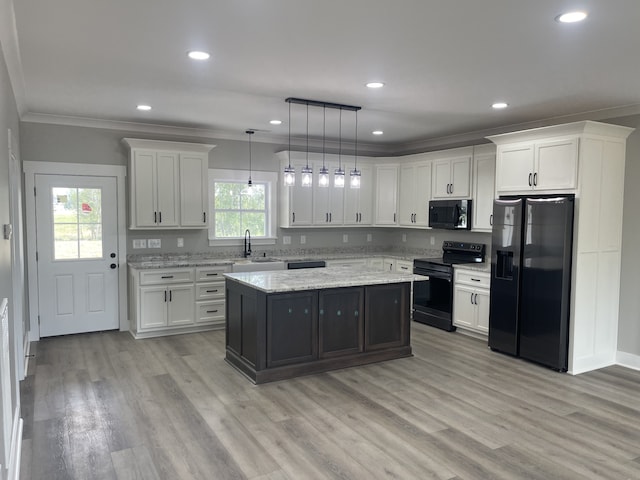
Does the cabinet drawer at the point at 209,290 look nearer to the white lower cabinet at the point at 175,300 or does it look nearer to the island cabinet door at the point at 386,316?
the white lower cabinet at the point at 175,300

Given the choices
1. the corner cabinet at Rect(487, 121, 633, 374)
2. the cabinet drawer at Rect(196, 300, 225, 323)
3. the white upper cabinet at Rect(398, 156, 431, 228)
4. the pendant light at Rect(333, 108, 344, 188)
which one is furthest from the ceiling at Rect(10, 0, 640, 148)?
the cabinet drawer at Rect(196, 300, 225, 323)

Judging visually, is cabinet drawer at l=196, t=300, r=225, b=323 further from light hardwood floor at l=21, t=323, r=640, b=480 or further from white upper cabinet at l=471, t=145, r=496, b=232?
white upper cabinet at l=471, t=145, r=496, b=232

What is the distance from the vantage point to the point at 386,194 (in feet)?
24.1

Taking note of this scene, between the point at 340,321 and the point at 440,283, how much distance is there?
212cm

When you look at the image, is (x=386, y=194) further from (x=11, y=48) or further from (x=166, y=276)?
(x=11, y=48)

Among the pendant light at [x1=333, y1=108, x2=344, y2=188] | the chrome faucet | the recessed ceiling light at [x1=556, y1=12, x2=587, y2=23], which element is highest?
the recessed ceiling light at [x1=556, y1=12, x2=587, y2=23]

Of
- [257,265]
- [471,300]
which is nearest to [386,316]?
[471,300]

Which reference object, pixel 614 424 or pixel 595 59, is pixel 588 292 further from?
pixel 595 59

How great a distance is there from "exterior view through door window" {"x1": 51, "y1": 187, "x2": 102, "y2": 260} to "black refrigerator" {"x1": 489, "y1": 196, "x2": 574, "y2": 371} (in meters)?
4.58

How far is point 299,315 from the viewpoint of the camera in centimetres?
435

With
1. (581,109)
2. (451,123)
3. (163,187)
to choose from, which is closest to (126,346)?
(163,187)

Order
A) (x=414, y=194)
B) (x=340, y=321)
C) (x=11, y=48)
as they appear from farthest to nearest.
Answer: (x=414, y=194) < (x=340, y=321) < (x=11, y=48)

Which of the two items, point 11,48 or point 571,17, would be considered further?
point 11,48

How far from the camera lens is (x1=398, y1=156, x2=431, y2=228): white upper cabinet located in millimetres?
6812
